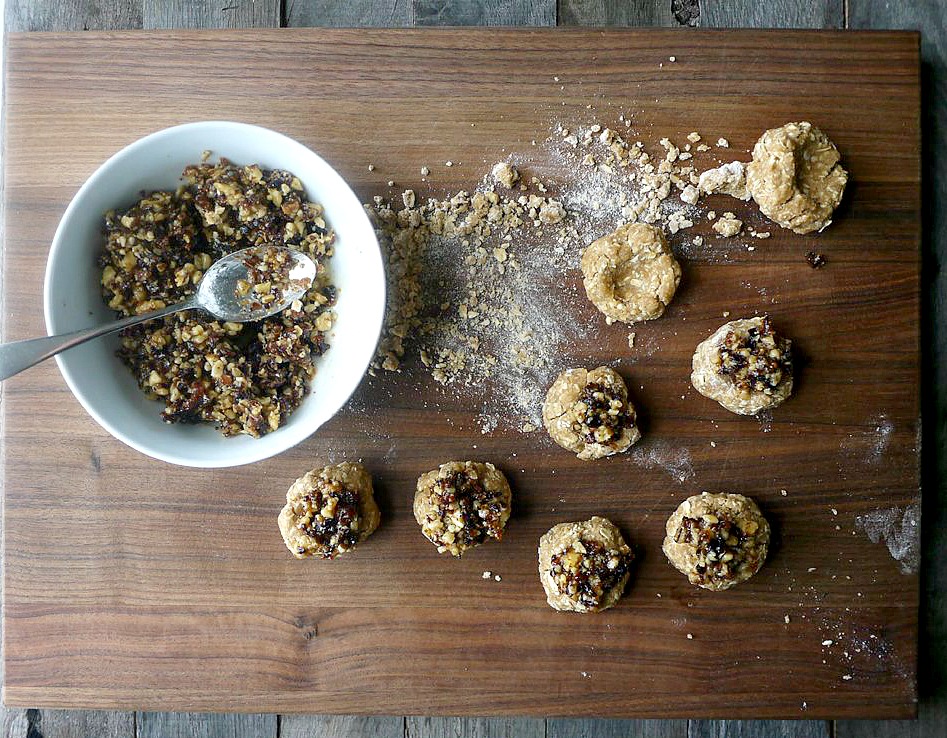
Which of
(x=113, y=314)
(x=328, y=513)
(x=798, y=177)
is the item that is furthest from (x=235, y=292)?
(x=798, y=177)

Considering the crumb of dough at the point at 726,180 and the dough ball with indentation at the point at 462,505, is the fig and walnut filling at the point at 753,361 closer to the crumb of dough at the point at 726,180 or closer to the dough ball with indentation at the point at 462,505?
the crumb of dough at the point at 726,180

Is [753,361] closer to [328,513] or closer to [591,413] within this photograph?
[591,413]

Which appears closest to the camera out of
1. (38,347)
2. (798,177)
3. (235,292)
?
(38,347)

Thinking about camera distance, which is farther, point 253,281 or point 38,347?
point 253,281

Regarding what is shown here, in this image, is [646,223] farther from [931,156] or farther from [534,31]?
[931,156]

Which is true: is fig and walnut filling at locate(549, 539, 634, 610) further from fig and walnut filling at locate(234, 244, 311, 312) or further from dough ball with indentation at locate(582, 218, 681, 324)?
fig and walnut filling at locate(234, 244, 311, 312)

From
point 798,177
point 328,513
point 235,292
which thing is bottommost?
point 328,513

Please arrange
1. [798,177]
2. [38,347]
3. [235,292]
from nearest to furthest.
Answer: [38,347] → [235,292] → [798,177]
